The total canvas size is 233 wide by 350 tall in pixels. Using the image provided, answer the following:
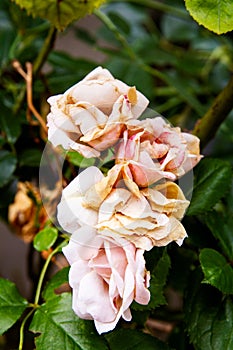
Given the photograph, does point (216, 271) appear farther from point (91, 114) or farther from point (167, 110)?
point (167, 110)

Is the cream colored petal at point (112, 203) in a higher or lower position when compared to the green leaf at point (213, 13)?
lower

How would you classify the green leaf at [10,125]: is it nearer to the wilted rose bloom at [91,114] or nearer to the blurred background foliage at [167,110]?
the blurred background foliage at [167,110]

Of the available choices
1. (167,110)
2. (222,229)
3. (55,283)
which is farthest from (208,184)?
(167,110)

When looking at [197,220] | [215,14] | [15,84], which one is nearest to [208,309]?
[197,220]

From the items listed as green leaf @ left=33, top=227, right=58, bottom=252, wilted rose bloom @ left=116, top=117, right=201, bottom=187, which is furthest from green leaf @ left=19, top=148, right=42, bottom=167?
wilted rose bloom @ left=116, top=117, right=201, bottom=187

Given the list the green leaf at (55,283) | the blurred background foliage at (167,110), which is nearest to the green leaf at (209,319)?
the blurred background foliage at (167,110)

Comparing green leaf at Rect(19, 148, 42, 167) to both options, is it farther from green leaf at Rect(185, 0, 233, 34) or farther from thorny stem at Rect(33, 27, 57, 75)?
green leaf at Rect(185, 0, 233, 34)

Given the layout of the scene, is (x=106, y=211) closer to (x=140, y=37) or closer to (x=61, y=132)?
(x=61, y=132)
